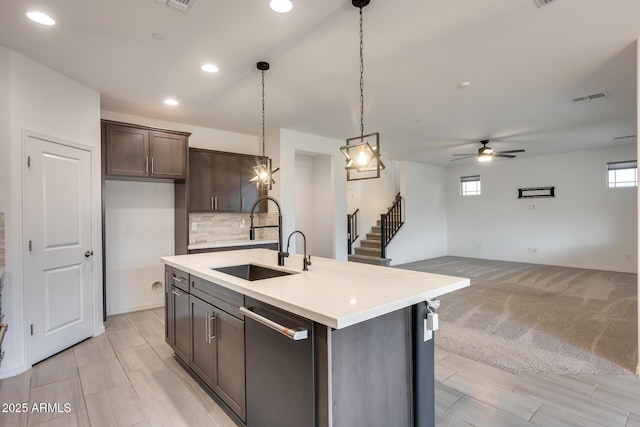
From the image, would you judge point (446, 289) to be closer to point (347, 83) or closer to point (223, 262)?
point (223, 262)

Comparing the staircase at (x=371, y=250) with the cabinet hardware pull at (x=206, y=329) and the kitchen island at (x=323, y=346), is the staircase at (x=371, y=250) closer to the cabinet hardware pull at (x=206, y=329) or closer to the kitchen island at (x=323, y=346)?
the kitchen island at (x=323, y=346)

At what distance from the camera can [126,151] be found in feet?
13.2

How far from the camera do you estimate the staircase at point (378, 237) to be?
7.83 metres

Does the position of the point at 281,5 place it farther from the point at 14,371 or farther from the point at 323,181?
the point at 323,181

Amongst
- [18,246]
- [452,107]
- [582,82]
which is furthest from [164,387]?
[582,82]

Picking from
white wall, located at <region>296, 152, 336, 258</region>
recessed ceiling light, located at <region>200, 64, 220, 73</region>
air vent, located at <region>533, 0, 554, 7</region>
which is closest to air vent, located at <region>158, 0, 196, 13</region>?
recessed ceiling light, located at <region>200, 64, 220, 73</region>

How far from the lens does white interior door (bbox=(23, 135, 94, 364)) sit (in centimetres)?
294

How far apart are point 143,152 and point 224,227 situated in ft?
5.45

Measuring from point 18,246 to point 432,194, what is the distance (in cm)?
892

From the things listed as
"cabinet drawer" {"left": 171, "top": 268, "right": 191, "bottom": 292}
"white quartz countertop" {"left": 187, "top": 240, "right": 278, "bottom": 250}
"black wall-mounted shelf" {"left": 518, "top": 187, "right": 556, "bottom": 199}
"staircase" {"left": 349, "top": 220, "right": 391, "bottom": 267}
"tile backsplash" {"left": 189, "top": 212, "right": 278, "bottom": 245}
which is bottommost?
"staircase" {"left": 349, "top": 220, "right": 391, "bottom": 267}

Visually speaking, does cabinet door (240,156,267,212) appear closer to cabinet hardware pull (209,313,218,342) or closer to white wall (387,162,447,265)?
cabinet hardware pull (209,313,218,342)

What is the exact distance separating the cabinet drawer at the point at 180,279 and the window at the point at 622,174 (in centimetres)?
877

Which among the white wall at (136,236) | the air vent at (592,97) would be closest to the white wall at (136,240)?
the white wall at (136,236)

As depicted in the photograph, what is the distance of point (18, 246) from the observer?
282cm
